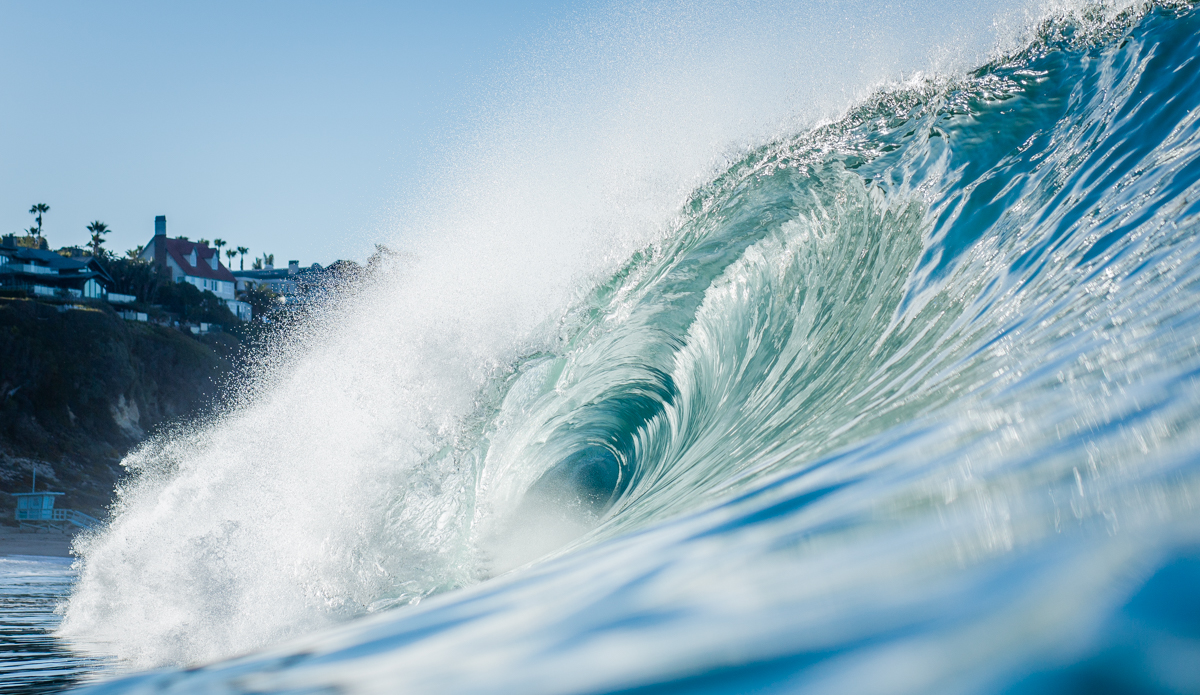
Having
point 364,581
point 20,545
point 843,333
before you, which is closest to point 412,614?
point 843,333

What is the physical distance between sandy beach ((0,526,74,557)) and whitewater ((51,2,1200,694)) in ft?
51.1

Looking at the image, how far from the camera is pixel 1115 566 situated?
1.83 feet

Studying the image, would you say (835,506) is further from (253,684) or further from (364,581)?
(364,581)

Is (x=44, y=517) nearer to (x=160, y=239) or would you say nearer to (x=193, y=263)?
(x=160, y=239)

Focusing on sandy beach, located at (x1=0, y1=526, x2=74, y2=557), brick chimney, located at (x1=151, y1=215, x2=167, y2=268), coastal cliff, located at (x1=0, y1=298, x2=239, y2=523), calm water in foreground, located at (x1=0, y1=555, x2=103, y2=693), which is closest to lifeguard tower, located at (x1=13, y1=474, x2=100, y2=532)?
sandy beach, located at (x1=0, y1=526, x2=74, y2=557)

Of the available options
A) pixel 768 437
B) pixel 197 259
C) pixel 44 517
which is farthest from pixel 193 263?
pixel 768 437

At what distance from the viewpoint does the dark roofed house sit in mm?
44241

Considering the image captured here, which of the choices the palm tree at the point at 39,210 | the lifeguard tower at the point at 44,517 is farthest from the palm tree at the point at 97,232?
the lifeguard tower at the point at 44,517

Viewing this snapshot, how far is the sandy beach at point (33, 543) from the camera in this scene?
2152cm

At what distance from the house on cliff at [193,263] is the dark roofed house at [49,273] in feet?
50.1

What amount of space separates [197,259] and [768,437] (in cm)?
7450

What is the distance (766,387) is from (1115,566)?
3879 mm

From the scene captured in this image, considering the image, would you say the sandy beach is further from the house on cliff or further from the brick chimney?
the brick chimney

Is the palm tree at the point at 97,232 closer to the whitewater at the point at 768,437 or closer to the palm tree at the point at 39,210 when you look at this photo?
the palm tree at the point at 39,210
